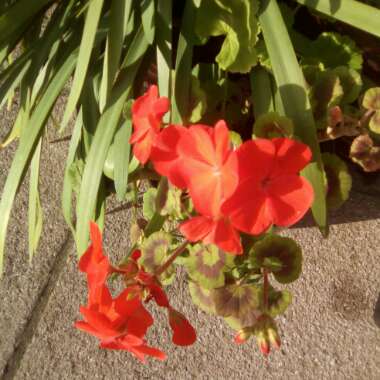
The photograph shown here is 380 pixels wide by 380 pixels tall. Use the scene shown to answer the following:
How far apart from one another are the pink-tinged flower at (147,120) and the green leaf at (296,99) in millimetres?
247

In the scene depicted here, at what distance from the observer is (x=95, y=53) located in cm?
131

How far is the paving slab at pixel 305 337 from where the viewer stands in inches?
60.0

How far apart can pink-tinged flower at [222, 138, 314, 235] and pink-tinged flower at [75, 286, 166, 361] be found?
0.70 feet

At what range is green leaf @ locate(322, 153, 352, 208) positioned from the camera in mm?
1044

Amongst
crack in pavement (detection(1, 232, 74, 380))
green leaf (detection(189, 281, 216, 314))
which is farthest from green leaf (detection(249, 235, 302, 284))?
crack in pavement (detection(1, 232, 74, 380))

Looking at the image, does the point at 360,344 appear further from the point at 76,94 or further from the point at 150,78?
the point at 76,94

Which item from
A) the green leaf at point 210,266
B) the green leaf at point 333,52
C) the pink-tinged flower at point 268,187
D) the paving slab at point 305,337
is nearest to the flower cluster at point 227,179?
the pink-tinged flower at point 268,187

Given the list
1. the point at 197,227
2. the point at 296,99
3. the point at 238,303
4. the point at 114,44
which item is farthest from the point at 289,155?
the point at 114,44

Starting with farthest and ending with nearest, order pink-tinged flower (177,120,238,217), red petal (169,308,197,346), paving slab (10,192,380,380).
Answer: paving slab (10,192,380,380) → red petal (169,308,197,346) → pink-tinged flower (177,120,238,217)

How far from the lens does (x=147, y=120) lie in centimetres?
85

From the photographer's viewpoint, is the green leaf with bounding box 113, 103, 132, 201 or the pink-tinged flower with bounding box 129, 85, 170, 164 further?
the green leaf with bounding box 113, 103, 132, 201

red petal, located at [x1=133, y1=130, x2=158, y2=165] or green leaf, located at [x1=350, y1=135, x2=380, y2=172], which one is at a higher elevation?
red petal, located at [x1=133, y1=130, x2=158, y2=165]

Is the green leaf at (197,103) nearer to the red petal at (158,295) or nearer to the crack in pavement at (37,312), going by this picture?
the red petal at (158,295)

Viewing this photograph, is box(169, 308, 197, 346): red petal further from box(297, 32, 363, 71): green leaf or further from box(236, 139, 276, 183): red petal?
box(297, 32, 363, 71): green leaf
